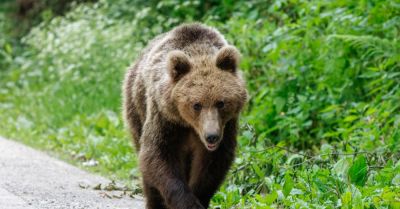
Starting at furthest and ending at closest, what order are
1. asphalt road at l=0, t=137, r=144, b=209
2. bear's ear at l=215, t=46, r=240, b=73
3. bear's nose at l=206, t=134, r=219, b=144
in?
1. asphalt road at l=0, t=137, r=144, b=209
2. bear's ear at l=215, t=46, r=240, b=73
3. bear's nose at l=206, t=134, r=219, b=144

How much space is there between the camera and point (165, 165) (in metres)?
6.32

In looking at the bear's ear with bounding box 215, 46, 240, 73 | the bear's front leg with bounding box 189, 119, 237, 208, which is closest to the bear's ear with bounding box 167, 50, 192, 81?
the bear's ear with bounding box 215, 46, 240, 73

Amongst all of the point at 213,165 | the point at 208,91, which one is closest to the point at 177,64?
the point at 208,91

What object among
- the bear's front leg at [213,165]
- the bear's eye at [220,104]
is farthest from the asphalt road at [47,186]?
the bear's eye at [220,104]

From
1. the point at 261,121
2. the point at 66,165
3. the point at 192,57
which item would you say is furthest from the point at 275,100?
the point at 192,57

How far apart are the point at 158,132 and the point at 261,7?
6421 mm

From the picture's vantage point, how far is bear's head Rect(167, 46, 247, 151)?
6059 millimetres

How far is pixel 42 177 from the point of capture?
8.02 meters

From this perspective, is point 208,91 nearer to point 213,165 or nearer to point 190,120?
point 190,120

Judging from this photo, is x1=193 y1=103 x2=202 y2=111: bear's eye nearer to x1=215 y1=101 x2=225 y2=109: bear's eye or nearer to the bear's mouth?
x1=215 y1=101 x2=225 y2=109: bear's eye

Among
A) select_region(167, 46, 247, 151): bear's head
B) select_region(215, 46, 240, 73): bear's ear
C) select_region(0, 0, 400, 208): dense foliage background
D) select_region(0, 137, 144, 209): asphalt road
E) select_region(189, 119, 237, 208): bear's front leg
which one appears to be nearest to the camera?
select_region(167, 46, 247, 151): bear's head

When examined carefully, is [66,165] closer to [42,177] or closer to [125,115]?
[42,177]

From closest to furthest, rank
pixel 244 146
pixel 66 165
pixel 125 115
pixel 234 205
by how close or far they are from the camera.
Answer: pixel 234 205
pixel 125 115
pixel 244 146
pixel 66 165

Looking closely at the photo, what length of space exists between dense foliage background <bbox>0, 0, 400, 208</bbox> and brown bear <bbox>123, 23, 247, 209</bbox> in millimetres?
462
